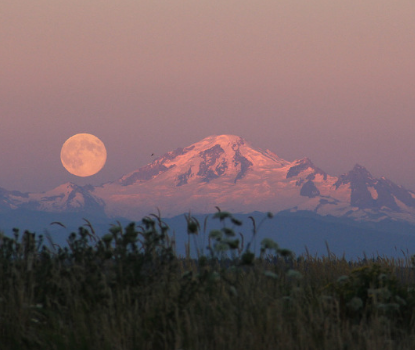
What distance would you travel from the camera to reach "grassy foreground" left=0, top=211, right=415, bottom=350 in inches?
220

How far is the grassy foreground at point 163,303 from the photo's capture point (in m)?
5.59

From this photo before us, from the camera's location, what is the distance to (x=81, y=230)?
698cm

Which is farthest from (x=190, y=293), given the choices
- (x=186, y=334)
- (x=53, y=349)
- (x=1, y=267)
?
(x=1, y=267)

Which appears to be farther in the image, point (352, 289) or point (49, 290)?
point (352, 289)

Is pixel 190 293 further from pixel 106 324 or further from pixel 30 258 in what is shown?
pixel 30 258

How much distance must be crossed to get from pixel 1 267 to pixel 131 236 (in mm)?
2019

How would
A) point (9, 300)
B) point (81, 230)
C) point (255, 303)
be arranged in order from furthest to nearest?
point (81, 230), point (9, 300), point (255, 303)

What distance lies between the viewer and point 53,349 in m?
5.76

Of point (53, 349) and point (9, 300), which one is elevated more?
point (9, 300)

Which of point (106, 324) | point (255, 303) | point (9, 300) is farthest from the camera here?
point (9, 300)

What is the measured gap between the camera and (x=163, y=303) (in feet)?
19.9

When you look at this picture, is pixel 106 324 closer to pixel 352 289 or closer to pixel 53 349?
pixel 53 349

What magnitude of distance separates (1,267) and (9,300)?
0.95 meters

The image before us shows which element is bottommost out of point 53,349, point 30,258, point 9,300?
point 53,349
